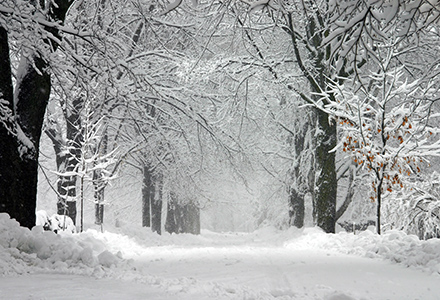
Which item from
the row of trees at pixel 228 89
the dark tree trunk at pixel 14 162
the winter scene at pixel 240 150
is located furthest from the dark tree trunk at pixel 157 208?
the dark tree trunk at pixel 14 162

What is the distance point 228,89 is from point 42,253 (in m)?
10.7

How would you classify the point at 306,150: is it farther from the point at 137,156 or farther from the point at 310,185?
the point at 137,156

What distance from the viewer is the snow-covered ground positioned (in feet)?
13.5

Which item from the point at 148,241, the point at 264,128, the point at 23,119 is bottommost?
the point at 148,241

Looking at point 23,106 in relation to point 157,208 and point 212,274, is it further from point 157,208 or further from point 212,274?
point 157,208

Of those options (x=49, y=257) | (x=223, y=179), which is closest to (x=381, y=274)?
(x=49, y=257)

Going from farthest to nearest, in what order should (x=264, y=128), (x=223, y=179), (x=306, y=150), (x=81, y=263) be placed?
(x=223, y=179) → (x=264, y=128) → (x=306, y=150) → (x=81, y=263)

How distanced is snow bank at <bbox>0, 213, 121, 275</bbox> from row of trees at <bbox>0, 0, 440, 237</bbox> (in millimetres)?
748

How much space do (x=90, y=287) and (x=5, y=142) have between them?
9.38ft

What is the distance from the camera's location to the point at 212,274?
5805mm

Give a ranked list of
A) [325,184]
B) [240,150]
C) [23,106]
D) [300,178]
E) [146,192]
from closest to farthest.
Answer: [23,106], [325,184], [240,150], [300,178], [146,192]

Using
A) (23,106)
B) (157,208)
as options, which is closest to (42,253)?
(23,106)

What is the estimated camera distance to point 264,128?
59.4 feet

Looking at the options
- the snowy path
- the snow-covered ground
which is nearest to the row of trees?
the snow-covered ground
